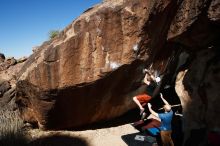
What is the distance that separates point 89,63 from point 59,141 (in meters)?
2.13

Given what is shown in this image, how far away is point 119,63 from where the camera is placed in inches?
320

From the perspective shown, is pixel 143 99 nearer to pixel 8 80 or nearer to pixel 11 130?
pixel 11 130

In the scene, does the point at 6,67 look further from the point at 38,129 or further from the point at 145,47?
the point at 145,47

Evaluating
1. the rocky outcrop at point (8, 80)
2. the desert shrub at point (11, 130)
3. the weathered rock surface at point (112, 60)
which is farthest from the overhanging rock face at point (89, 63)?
the rocky outcrop at point (8, 80)

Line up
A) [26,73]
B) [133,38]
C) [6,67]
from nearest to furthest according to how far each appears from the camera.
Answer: [133,38] → [26,73] → [6,67]

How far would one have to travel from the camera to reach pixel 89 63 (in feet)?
26.7

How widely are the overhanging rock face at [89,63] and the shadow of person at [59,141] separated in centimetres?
52

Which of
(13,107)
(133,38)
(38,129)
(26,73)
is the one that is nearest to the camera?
(133,38)

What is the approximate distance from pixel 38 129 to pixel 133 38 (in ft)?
12.4

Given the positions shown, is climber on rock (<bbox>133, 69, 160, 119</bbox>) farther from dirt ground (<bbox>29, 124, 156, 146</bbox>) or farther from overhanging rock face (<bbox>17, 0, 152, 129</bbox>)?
dirt ground (<bbox>29, 124, 156, 146</bbox>)

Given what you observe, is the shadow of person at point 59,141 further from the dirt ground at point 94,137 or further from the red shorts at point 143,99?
the red shorts at point 143,99

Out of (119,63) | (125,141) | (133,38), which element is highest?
(133,38)

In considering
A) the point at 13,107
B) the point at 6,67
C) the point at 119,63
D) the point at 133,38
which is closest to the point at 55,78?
the point at 119,63

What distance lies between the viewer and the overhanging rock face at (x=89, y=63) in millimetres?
8016
